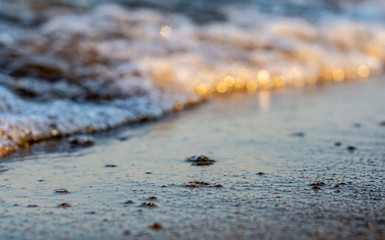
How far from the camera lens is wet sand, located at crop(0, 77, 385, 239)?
1768mm

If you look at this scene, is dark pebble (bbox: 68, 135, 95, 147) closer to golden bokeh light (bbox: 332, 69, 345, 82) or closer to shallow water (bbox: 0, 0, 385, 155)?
shallow water (bbox: 0, 0, 385, 155)

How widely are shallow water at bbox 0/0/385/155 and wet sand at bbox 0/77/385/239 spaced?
0.38m

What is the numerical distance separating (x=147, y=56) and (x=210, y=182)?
3569 mm

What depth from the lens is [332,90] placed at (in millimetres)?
5391

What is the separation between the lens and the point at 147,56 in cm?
571

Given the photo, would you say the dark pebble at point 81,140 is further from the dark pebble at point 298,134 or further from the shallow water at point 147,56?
the dark pebble at point 298,134

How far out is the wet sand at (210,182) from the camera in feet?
5.80

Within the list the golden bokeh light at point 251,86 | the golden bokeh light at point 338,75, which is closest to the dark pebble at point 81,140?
the golden bokeh light at point 251,86

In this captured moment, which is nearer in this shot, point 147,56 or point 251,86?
point 147,56

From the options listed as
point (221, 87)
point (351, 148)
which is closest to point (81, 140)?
point (351, 148)

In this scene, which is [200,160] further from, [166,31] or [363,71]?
[363,71]

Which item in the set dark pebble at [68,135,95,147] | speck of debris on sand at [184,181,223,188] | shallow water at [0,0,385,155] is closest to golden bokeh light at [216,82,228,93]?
shallow water at [0,0,385,155]

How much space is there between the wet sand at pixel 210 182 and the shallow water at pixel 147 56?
0.38 meters

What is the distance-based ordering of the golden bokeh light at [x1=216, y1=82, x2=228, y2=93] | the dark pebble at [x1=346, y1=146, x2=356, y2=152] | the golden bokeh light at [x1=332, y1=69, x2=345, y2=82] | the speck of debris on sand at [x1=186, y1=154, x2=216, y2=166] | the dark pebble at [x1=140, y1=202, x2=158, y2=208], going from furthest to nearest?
the golden bokeh light at [x1=332, y1=69, x2=345, y2=82], the golden bokeh light at [x1=216, y1=82, x2=228, y2=93], the dark pebble at [x1=346, y1=146, x2=356, y2=152], the speck of debris on sand at [x1=186, y1=154, x2=216, y2=166], the dark pebble at [x1=140, y1=202, x2=158, y2=208]
